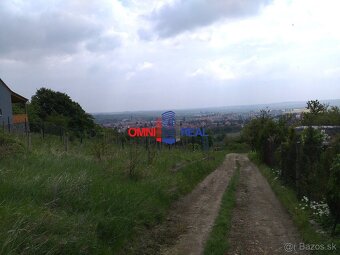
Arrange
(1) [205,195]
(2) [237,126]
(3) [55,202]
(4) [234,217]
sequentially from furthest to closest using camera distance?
(2) [237,126], (1) [205,195], (4) [234,217], (3) [55,202]

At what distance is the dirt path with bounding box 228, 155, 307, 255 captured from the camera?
7.19 m

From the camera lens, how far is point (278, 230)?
330 inches

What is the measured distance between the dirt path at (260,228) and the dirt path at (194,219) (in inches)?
21.8

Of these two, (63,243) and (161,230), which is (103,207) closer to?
(161,230)

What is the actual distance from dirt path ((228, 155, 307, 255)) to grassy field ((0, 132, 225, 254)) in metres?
1.81

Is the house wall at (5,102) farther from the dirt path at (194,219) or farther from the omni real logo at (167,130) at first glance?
the dirt path at (194,219)

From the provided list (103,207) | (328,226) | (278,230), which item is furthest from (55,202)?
(328,226)

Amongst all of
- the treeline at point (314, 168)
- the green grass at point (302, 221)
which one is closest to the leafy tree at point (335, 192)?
the treeline at point (314, 168)

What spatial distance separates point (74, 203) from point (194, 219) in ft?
11.2

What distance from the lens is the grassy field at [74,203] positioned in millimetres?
5102

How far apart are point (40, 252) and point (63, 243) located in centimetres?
42

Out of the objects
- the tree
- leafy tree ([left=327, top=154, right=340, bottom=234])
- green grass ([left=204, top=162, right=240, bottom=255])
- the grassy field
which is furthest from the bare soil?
the tree

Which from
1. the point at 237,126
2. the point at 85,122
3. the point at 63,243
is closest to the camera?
the point at 63,243

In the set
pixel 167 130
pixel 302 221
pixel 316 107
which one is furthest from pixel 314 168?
pixel 316 107
